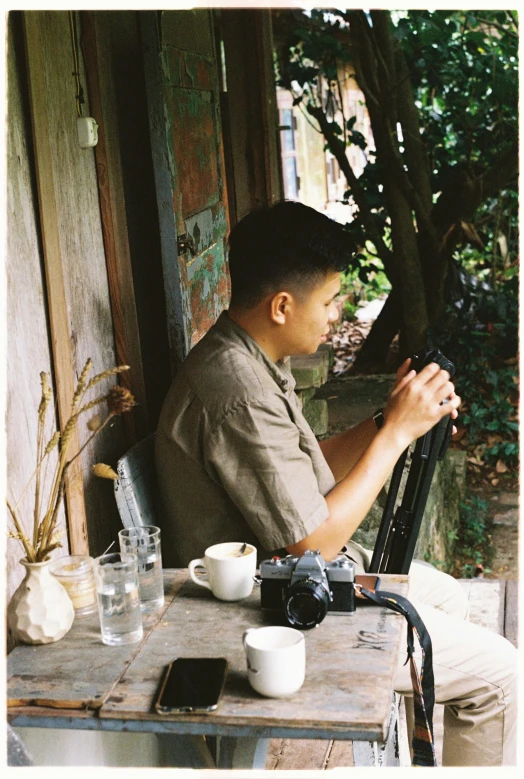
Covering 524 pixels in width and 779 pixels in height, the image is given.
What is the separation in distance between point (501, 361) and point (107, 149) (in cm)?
501

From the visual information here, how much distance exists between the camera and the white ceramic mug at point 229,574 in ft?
5.74

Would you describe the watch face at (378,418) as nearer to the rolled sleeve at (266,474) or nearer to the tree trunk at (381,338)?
the rolled sleeve at (266,474)

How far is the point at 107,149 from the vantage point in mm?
2471

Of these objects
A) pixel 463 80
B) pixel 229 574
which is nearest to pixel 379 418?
pixel 229 574

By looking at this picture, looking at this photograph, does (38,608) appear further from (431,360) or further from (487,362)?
(487,362)

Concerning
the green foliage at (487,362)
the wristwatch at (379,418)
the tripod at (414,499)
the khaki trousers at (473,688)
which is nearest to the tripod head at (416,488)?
the tripod at (414,499)

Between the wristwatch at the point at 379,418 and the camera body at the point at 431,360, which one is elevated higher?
the camera body at the point at 431,360

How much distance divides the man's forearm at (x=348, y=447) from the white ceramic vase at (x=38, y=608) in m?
1.16

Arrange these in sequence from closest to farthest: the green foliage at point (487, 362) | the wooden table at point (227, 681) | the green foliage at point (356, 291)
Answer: the wooden table at point (227, 681) → the green foliage at point (487, 362) → the green foliage at point (356, 291)

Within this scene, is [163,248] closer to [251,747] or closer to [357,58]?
[251,747]

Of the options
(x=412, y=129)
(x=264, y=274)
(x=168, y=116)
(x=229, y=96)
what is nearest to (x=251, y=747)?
(x=264, y=274)

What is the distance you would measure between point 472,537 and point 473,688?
3.53 metres

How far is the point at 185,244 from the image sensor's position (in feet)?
Answer: 9.38

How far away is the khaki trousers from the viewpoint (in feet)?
6.70
